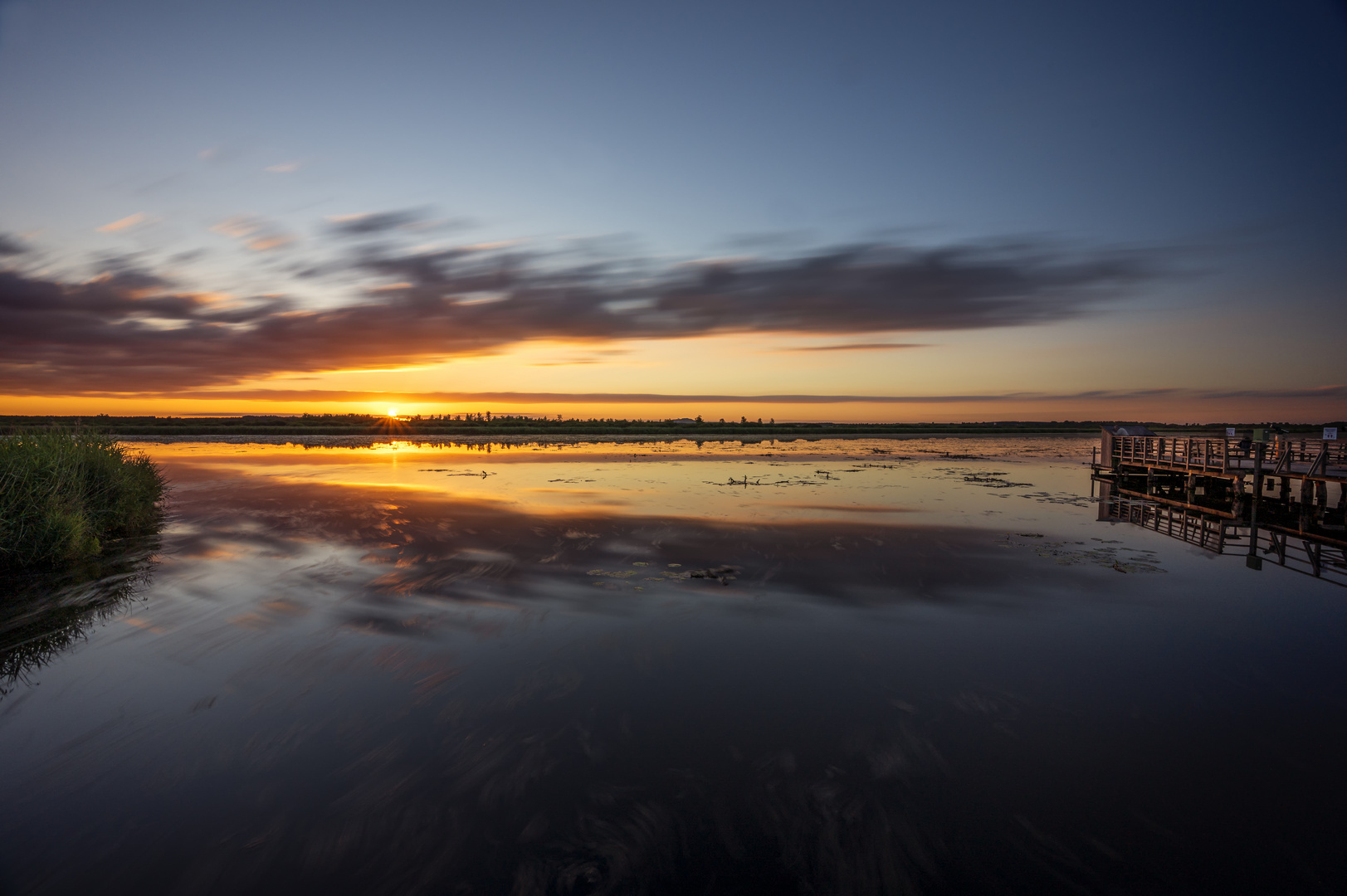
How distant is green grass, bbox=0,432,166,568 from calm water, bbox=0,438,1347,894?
187 centimetres

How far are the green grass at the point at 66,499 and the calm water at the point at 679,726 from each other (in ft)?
6.12

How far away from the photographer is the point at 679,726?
7762 millimetres

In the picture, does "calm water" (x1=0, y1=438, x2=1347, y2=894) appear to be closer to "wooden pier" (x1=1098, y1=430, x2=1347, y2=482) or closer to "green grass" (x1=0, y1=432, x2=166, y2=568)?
"green grass" (x1=0, y1=432, x2=166, y2=568)

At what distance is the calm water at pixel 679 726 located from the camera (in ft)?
17.9

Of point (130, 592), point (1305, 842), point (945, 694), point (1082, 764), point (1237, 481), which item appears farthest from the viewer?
point (1237, 481)

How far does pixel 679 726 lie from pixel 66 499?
2049 cm

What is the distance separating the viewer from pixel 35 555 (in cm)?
1587

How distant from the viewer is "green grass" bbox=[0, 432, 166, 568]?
52.1ft

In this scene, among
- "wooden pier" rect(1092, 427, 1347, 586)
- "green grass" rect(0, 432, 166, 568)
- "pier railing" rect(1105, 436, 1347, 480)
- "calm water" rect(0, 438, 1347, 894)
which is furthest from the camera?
"pier railing" rect(1105, 436, 1347, 480)

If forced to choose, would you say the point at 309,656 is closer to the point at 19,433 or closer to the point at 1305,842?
the point at 1305,842

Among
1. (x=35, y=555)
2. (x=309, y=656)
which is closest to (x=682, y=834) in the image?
(x=309, y=656)

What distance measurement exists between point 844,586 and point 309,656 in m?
10.4

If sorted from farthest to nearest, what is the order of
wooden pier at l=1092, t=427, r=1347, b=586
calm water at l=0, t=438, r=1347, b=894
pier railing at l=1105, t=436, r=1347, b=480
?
1. pier railing at l=1105, t=436, r=1347, b=480
2. wooden pier at l=1092, t=427, r=1347, b=586
3. calm water at l=0, t=438, r=1347, b=894

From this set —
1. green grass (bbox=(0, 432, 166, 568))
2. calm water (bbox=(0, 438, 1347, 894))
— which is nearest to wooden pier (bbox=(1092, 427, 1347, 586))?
calm water (bbox=(0, 438, 1347, 894))
